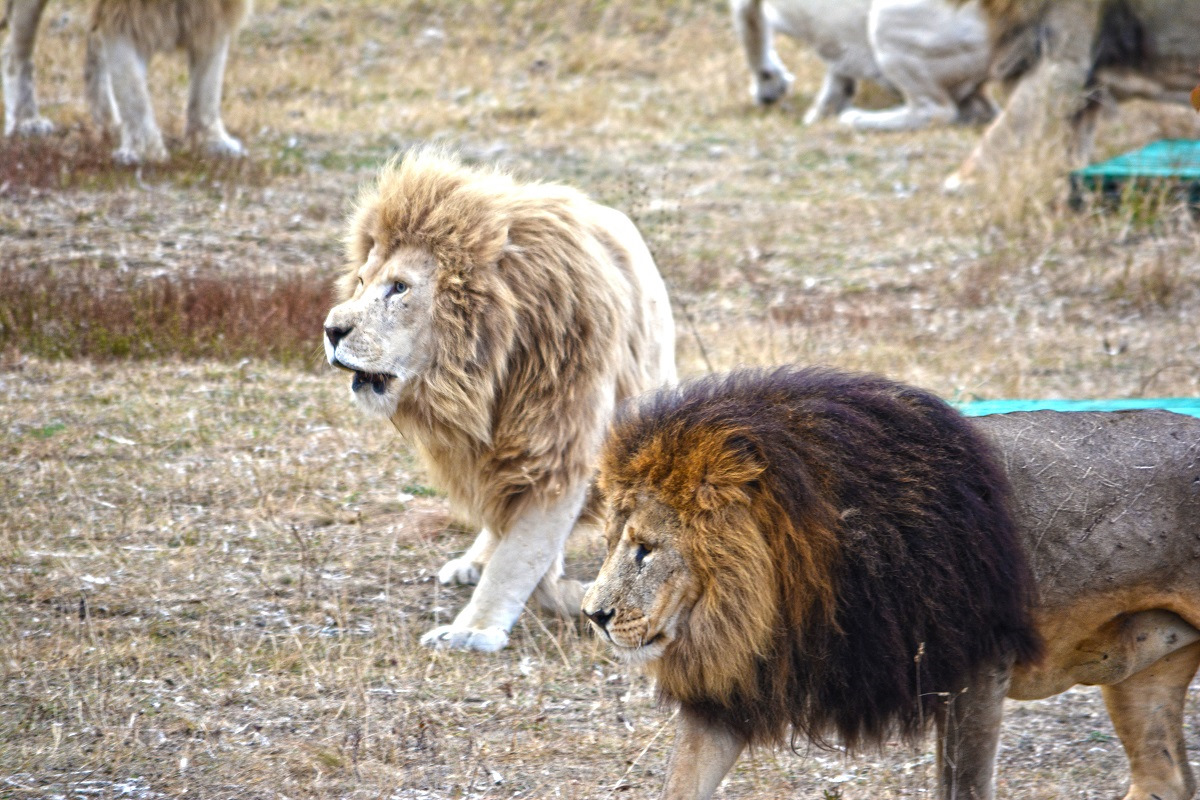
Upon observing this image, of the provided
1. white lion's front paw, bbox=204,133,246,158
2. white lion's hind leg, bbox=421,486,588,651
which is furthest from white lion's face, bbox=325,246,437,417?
white lion's front paw, bbox=204,133,246,158

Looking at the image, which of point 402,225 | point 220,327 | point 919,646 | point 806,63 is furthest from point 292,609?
point 806,63

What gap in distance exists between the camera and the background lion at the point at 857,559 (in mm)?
2971

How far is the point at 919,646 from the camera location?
9.92ft

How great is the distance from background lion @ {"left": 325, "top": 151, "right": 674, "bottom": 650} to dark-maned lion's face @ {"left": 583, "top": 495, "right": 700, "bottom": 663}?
1.60 metres

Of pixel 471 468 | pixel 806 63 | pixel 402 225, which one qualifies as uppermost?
pixel 402 225

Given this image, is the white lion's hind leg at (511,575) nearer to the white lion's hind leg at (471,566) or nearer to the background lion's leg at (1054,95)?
the white lion's hind leg at (471,566)

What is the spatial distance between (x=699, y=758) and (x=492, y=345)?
182 centimetres

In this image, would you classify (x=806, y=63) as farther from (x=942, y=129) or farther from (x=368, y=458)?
(x=368, y=458)

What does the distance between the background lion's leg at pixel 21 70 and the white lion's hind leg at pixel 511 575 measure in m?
7.80

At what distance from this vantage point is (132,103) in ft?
32.7

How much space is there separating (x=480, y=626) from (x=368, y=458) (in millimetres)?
2177

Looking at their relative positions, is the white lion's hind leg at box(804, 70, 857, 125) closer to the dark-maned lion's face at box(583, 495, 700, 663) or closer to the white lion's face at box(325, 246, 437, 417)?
the white lion's face at box(325, 246, 437, 417)

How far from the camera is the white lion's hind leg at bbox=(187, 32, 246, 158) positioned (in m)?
10.3

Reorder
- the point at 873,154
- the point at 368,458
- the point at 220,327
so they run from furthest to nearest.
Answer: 1. the point at 873,154
2. the point at 220,327
3. the point at 368,458
